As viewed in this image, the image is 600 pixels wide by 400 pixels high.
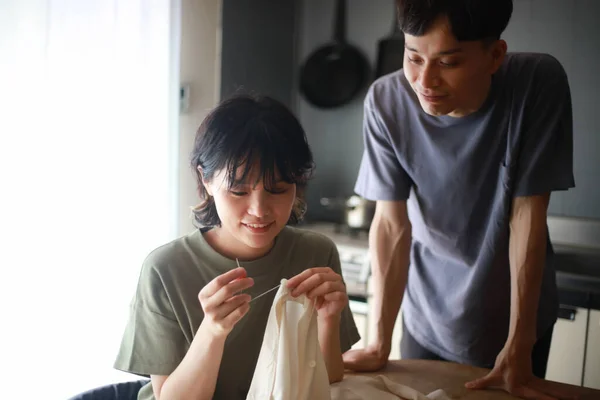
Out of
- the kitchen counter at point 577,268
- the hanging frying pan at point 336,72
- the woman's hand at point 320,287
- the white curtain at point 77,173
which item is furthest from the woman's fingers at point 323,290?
the hanging frying pan at point 336,72

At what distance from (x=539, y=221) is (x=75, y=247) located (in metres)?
1.15

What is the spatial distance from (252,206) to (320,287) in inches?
6.4

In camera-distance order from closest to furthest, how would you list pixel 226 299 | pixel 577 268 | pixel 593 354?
pixel 226 299
pixel 593 354
pixel 577 268

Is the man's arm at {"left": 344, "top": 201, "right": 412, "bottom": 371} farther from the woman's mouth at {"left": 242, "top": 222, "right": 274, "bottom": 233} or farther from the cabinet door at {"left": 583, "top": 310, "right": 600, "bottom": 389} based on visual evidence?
the cabinet door at {"left": 583, "top": 310, "right": 600, "bottom": 389}

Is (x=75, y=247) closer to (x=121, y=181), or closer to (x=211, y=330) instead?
(x=121, y=181)

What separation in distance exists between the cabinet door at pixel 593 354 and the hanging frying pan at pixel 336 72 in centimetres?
143

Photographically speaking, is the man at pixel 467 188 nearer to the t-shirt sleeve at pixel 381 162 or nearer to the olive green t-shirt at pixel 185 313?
the t-shirt sleeve at pixel 381 162

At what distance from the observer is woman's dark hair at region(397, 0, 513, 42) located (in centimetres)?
103

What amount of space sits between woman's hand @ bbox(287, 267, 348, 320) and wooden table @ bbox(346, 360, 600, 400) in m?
0.28

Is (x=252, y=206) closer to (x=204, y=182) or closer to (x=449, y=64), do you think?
(x=204, y=182)

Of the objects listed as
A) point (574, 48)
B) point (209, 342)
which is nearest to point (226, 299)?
point (209, 342)

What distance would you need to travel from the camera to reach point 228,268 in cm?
101

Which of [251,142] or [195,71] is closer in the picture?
[251,142]

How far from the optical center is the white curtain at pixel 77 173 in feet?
4.83
